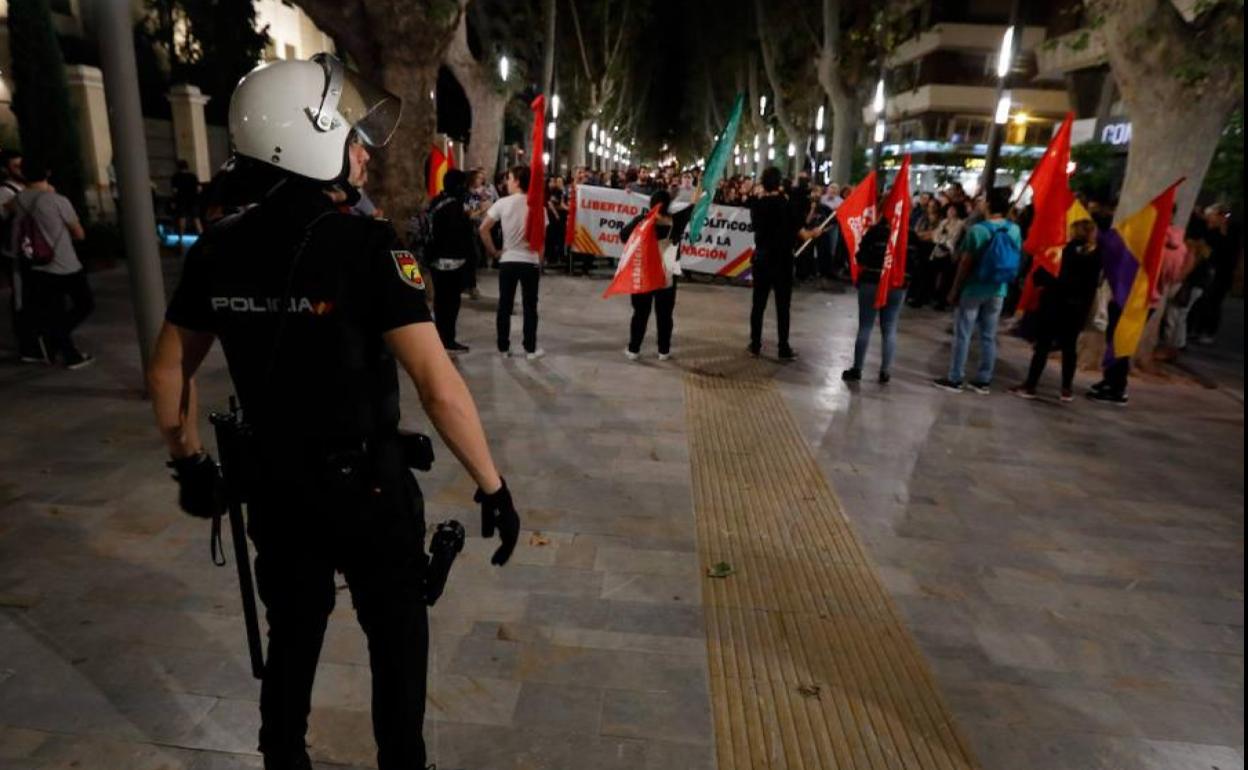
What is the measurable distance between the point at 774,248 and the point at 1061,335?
9.64 feet

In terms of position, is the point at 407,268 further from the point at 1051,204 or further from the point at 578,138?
the point at 578,138

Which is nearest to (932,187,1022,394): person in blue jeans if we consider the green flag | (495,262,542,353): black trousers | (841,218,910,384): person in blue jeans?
(841,218,910,384): person in blue jeans

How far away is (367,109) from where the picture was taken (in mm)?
2125

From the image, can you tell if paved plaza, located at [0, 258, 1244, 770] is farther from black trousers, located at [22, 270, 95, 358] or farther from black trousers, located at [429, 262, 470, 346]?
black trousers, located at [429, 262, 470, 346]

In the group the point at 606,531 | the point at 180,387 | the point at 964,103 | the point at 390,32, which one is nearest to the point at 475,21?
the point at 390,32

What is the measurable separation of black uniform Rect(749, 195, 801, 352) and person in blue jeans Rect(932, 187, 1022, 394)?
1730 mm

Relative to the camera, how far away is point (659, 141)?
81625 mm

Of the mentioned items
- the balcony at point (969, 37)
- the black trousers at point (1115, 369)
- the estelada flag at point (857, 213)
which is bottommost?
the black trousers at point (1115, 369)

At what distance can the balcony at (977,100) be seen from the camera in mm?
42250

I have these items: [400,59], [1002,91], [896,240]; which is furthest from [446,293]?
[1002,91]

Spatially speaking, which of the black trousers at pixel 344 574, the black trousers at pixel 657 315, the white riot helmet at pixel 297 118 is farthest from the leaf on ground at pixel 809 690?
the black trousers at pixel 657 315

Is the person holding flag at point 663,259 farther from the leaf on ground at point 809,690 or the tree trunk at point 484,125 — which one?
the tree trunk at point 484,125

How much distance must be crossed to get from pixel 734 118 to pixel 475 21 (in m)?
13.1

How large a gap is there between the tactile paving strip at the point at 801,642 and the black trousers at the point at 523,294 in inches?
125
